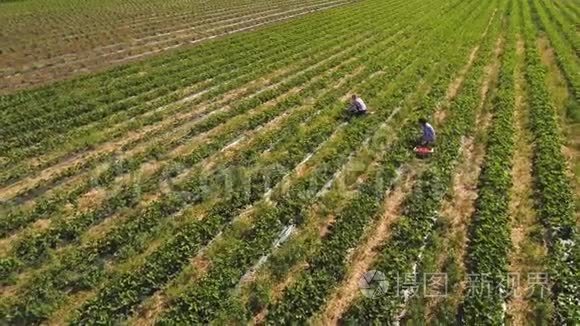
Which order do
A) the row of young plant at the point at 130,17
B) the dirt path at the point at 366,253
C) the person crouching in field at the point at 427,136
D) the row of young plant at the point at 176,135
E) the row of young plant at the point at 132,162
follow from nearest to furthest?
the dirt path at the point at 366,253 → the row of young plant at the point at 132,162 → the row of young plant at the point at 176,135 → the person crouching in field at the point at 427,136 → the row of young plant at the point at 130,17

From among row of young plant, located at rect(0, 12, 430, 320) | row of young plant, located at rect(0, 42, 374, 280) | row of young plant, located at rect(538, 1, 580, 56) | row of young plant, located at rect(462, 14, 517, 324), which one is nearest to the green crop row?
row of young plant, located at rect(0, 12, 430, 320)

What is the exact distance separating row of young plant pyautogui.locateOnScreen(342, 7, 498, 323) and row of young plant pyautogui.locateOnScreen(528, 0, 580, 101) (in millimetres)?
6290

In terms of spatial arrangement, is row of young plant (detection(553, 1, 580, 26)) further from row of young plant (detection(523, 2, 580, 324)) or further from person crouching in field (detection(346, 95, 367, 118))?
person crouching in field (detection(346, 95, 367, 118))

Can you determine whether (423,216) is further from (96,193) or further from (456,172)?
(96,193)

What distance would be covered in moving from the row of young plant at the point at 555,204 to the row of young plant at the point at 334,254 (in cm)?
391

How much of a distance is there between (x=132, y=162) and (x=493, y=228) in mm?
10374

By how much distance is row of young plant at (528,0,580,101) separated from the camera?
23422mm

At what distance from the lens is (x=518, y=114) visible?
20.0 metres

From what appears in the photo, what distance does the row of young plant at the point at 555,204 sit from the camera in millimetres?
10438

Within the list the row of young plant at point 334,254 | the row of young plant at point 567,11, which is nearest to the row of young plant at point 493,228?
the row of young plant at point 334,254

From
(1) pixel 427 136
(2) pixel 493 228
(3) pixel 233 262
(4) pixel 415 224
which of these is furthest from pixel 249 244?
(1) pixel 427 136

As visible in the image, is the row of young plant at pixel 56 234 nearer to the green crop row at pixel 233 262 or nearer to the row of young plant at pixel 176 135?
the row of young plant at pixel 176 135

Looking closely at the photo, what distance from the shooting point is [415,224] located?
41.3ft

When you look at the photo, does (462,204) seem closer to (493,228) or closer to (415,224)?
(493,228)
